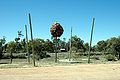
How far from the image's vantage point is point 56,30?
1875 inches

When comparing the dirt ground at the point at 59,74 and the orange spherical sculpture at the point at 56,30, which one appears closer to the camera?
the dirt ground at the point at 59,74

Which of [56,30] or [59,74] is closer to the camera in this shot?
[59,74]

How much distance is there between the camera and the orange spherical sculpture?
156 feet

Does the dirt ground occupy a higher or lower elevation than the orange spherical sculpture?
lower

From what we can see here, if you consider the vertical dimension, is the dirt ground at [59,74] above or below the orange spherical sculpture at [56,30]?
below

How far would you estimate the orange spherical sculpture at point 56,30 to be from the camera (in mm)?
47600

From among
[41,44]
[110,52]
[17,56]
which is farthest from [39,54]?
[110,52]

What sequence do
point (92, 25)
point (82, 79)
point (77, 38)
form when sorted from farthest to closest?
point (77, 38), point (92, 25), point (82, 79)

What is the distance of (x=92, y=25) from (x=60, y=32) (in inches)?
312

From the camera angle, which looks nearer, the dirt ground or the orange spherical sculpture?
the dirt ground

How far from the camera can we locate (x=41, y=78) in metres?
20.1

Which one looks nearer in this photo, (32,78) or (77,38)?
(32,78)

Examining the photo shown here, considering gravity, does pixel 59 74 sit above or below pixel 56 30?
below

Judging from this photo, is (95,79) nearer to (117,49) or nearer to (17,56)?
(117,49)
